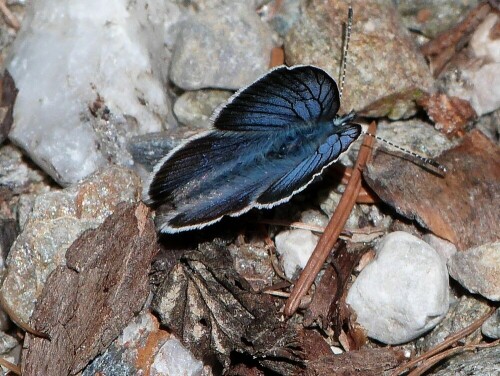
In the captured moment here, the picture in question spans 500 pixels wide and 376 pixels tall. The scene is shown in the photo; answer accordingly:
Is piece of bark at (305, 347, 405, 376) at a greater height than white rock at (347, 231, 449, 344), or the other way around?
white rock at (347, 231, 449, 344)

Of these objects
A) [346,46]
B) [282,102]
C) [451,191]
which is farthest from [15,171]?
[451,191]

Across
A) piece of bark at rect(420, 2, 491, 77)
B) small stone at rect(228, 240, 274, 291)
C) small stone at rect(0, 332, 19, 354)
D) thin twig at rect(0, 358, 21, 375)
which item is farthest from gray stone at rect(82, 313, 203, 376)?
piece of bark at rect(420, 2, 491, 77)

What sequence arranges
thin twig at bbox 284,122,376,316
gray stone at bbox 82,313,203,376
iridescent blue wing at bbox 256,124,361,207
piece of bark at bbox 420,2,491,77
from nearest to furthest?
iridescent blue wing at bbox 256,124,361,207, gray stone at bbox 82,313,203,376, thin twig at bbox 284,122,376,316, piece of bark at bbox 420,2,491,77

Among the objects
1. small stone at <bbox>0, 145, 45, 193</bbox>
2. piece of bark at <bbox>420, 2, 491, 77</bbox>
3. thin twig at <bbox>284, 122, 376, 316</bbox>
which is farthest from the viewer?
piece of bark at <bbox>420, 2, 491, 77</bbox>

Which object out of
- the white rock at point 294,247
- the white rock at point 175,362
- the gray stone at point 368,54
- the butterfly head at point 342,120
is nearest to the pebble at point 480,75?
the gray stone at point 368,54

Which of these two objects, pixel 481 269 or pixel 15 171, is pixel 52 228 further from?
pixel 481 269

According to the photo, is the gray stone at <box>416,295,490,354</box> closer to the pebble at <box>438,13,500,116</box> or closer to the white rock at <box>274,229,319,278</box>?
the white rock at <box>274,229,319,278</box>

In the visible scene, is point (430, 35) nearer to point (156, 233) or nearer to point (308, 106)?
point (308, 106)
